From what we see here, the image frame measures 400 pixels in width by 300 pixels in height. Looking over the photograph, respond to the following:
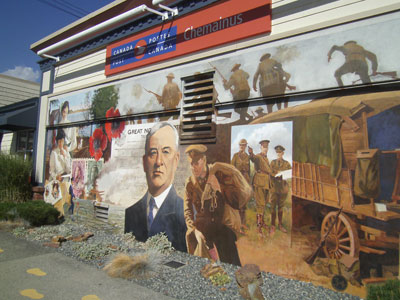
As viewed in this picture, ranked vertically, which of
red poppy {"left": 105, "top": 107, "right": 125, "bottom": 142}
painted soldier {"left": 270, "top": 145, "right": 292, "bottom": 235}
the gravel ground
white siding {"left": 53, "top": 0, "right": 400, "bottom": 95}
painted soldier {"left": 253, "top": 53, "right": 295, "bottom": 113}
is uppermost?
white siding {"left": 53, "top": 0, "right": 400, "bottom": 95}

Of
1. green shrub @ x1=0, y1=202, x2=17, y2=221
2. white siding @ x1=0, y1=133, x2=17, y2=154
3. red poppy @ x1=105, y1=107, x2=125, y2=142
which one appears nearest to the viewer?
red poppy @ x1=105, y1=107, x2=125, y2=142

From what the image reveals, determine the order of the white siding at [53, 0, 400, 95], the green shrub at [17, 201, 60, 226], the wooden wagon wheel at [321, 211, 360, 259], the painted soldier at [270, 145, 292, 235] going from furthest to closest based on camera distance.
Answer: the green shrub at [17, 201, 60, 226] → the painted soldier at [270, 145, 292, 235] → the white siding at [53, 0, 400, 95] → the wooden wagon wheel at [321, 211, 360, 259]

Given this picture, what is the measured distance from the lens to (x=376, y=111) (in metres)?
4.15

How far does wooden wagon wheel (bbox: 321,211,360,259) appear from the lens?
4148mm

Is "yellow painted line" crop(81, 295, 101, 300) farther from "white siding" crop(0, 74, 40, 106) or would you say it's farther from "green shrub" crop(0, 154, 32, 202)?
"white siding" crop(0, 74, 40, 106)

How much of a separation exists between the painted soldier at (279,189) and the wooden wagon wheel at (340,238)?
0.67 metres

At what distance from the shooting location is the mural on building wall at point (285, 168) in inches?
161

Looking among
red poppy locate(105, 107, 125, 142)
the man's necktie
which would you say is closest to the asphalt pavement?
the man's necktie

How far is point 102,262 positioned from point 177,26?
520 cm

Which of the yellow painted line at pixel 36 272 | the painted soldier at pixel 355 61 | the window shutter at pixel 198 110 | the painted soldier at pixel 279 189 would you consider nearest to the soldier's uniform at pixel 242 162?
the painted soldier at pixel 279 189

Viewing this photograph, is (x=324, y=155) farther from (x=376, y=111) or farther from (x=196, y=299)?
(x=196, y=299)

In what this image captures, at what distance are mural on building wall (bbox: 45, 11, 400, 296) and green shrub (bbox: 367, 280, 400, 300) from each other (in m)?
1.00

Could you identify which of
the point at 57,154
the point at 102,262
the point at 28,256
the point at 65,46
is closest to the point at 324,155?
the point at 102,262

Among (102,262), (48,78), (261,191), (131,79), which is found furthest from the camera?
(48,78)
